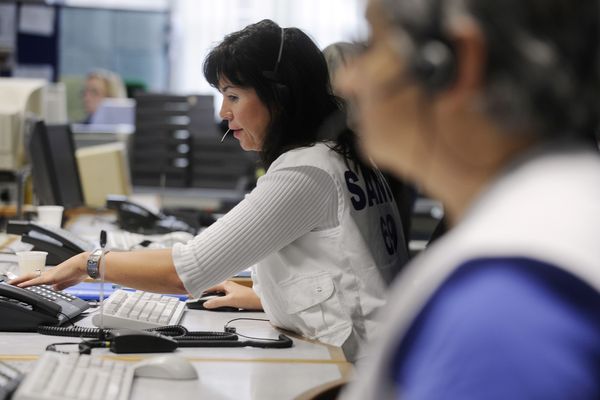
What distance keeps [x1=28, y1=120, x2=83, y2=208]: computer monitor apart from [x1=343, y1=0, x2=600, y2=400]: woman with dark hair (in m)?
2.61

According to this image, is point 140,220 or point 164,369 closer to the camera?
point 164,369

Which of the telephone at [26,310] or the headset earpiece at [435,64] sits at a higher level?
the headset earpiece at [435,64]

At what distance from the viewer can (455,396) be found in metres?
0.57

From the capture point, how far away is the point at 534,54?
596mm

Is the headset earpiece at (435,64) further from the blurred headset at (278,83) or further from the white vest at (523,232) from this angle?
the blurred headset at (278,83)

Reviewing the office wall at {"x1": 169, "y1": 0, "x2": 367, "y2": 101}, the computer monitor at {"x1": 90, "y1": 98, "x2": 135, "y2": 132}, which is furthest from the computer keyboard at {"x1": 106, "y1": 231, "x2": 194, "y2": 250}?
the office wall at {"x1": 169, "y1": 0, "x2": 367, "y2": 101}

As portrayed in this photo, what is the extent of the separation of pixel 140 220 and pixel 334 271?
77.1 inches

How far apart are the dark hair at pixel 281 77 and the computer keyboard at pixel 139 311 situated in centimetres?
39

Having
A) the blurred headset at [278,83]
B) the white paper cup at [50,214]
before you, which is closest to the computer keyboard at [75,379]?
the blurred headset at [278,83]

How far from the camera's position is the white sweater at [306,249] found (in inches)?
70.9

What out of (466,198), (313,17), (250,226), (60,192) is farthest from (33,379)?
(313,17)

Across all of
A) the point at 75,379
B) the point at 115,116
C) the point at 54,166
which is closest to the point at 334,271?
the point at 75,379

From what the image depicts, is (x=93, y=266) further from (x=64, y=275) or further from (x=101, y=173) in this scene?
(x=101, y=173)

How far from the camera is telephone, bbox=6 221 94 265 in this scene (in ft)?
8.44
